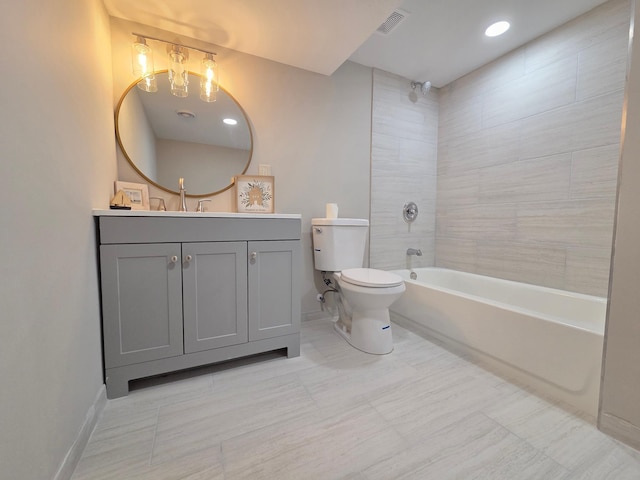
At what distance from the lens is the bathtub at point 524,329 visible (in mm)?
1143

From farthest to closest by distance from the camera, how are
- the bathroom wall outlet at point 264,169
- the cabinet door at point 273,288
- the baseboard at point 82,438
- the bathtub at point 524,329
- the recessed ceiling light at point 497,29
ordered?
the bathroom wall outlet at point 264,169
the recessed ceiling light at point 497,29
the cabinet door at point 273,288
the bathtub at point 524,329
the baseboard at point 82,438

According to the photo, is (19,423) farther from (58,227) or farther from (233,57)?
(233,57)

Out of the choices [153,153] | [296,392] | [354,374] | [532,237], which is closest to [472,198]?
[532,237]

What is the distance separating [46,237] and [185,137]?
1193 mm

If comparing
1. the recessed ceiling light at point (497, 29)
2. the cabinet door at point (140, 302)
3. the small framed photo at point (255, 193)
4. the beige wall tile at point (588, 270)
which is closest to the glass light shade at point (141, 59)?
the small framed photo at point (255, 193)

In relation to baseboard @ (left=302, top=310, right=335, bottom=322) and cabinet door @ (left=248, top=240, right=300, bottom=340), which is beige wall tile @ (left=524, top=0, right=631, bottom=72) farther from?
baseboard @ (left=302, top=310, right=335, bottom=322)

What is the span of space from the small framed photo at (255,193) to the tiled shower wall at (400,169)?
0.98 meters

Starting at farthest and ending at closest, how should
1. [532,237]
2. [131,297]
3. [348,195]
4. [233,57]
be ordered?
1. [348,195]
2. [532,237]
3. [233,57]
4. [131,297]

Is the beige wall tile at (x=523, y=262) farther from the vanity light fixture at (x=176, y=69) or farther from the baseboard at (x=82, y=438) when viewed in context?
the baseboard at (x=82, y=438)

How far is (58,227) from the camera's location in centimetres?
81

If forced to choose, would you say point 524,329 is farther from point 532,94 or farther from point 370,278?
point 532,94

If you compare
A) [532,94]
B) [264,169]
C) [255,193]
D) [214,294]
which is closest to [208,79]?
[264,169]

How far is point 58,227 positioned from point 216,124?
124 cm

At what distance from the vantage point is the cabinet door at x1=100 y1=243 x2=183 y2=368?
45.6 inches
